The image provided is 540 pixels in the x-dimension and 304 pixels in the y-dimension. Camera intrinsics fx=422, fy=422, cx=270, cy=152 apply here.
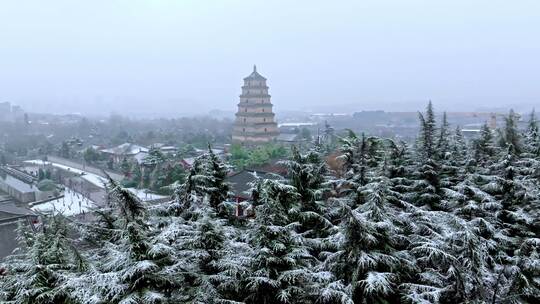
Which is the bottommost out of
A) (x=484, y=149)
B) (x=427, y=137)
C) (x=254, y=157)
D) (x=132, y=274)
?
(x=254, y=157)

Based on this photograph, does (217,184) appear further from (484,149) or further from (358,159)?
(484,149)

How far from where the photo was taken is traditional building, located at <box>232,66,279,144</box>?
2383 inches

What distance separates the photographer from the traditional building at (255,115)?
199 ft

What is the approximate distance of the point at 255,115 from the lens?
198ft

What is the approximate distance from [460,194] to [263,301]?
21.2 feet

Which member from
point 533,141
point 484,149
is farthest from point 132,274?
point 533,141

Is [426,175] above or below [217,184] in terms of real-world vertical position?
below

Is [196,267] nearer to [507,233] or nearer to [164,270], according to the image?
[164,270]

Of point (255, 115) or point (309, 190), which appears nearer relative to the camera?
point (309, 190)

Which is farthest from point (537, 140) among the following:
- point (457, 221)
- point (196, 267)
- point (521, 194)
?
point (196, 267)

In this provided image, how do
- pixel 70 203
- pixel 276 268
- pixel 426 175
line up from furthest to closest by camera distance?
1. pixel 70 203
2. pixel 426 175
3. pixel 276 268

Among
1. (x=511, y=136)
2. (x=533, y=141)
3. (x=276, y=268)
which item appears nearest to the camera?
(x=276, y=268)

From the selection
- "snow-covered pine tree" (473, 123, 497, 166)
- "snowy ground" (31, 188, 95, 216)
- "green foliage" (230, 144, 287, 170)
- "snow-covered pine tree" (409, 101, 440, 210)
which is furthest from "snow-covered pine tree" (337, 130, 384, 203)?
"snowy ground" (31, 188, 95, 216)

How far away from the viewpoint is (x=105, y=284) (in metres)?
6.89
